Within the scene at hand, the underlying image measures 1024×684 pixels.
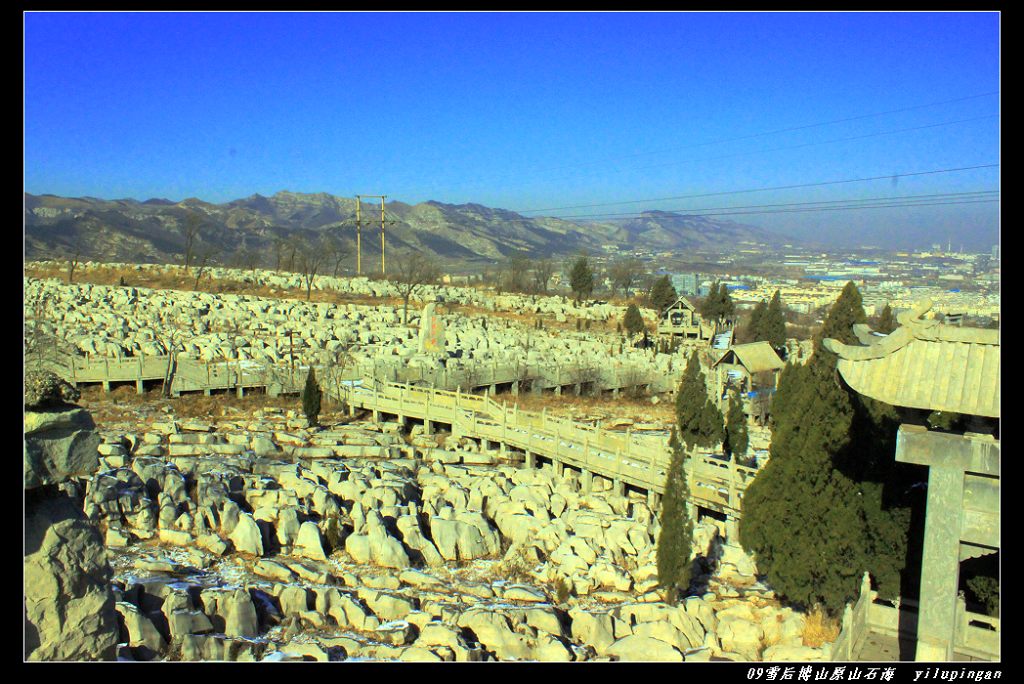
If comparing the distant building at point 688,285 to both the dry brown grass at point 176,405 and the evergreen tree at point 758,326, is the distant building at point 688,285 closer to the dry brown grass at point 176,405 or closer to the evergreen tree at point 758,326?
the evergreen tree at point 758,326

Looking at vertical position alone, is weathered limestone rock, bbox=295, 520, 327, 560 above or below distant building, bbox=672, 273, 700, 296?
below

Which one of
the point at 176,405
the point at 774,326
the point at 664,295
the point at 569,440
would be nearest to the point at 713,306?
the point at 664,295

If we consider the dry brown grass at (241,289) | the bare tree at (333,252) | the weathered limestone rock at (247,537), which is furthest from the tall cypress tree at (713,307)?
the weathered limestone rock at (247,537)

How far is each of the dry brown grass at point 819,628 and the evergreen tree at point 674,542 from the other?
153cm

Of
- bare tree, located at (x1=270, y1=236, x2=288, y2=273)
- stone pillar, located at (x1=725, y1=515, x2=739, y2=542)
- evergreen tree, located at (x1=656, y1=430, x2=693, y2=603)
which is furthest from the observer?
bare tree, located at (x1=270, y1=236, x2=288, y2=273)

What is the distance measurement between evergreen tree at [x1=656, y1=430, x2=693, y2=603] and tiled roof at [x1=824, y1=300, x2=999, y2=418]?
353 cm

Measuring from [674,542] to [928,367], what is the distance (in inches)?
169

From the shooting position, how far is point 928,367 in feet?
24.0

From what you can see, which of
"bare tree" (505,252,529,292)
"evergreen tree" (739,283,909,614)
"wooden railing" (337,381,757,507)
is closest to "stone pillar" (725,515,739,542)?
"wooden railing" (337,381,757,507)

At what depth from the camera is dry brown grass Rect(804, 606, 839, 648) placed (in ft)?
31.6

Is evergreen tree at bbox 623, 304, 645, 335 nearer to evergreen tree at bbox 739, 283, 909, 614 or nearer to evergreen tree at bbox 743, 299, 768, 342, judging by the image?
evergreen tree at bbox 743, 299, 768, 342

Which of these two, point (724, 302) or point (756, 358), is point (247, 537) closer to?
point (756, 358)
